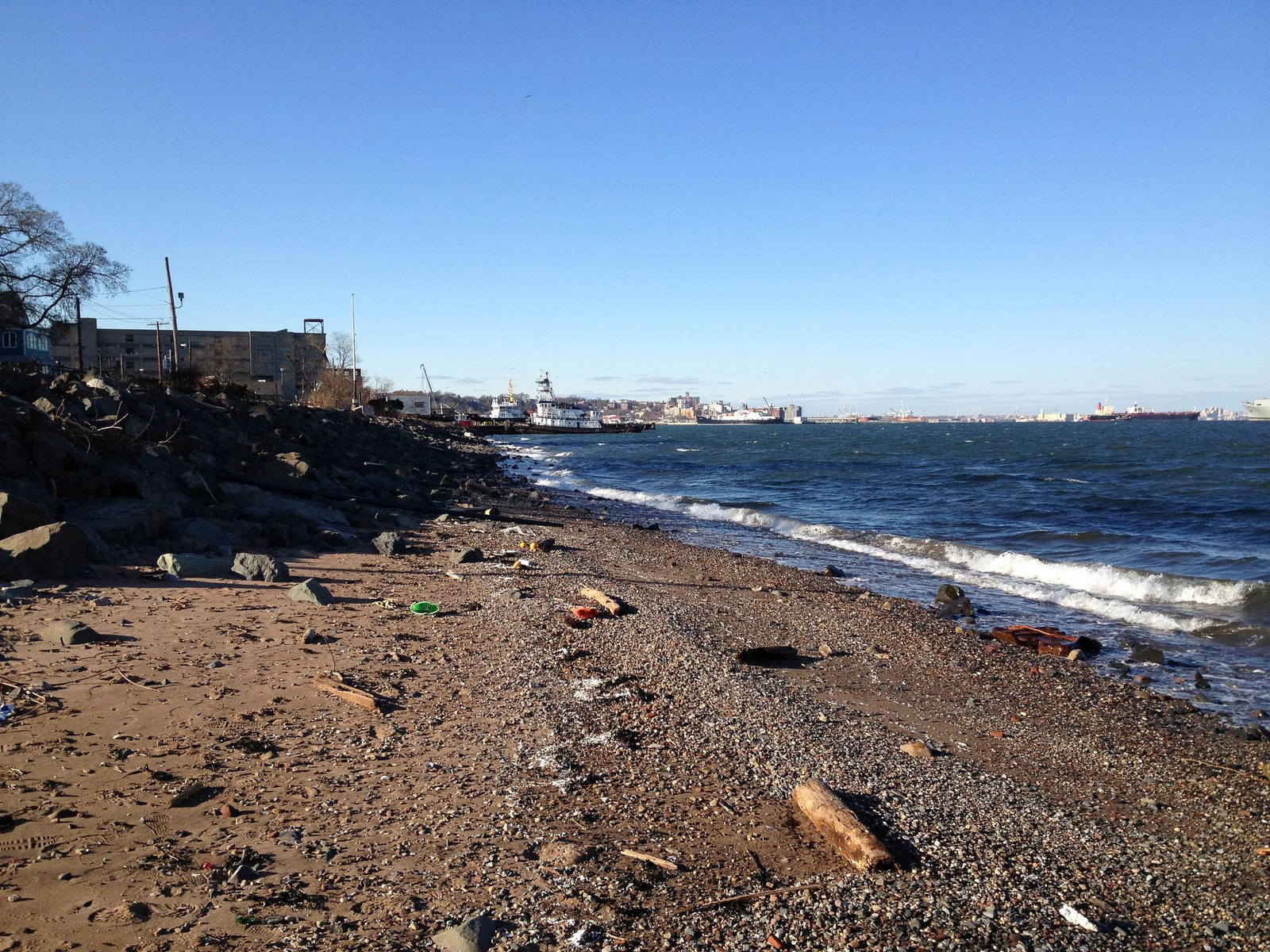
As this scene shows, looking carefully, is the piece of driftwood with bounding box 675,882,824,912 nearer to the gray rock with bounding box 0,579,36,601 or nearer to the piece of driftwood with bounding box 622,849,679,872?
the piece of driftwood with bounding box 622,849,679,872

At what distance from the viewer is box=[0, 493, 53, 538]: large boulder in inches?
332

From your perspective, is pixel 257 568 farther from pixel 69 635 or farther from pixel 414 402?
pixel 414 402

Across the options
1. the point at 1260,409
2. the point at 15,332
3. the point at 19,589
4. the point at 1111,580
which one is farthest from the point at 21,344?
the point at 1260,409

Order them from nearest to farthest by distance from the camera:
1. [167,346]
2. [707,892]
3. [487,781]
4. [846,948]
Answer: [846,948]
[707,892]
[487,781]
[167,346]

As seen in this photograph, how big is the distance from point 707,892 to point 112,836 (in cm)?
307

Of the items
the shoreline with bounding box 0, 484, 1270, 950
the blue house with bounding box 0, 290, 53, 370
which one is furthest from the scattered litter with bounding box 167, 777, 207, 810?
the blue house with bounding box 0, 290, 53, 370

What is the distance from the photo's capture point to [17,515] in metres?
8.52

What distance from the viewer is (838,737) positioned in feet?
20.0

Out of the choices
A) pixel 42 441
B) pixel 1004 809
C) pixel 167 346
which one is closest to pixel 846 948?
pixel 1004 809

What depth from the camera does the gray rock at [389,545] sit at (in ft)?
40.7

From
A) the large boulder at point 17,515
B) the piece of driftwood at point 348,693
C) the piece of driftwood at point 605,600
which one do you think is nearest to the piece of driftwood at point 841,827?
the piece of driftwood at point 348,693

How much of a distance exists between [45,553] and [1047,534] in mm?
19983

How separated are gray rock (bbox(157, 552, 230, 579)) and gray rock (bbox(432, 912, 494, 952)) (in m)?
7.37

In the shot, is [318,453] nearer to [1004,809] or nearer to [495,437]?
[1004,809]
